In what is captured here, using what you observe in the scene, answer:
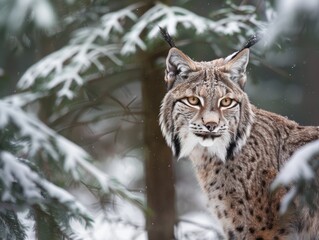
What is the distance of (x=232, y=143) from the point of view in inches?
195

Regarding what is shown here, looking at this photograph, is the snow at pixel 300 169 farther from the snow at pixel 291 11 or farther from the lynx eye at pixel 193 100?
the lynx eye at pixel 193 100

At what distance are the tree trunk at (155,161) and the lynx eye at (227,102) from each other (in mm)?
1900

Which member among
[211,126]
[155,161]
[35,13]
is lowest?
[155,161]

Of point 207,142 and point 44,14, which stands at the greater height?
point 44,14

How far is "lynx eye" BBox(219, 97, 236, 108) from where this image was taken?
15.5 feet

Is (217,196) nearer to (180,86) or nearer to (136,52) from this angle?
(180,86)

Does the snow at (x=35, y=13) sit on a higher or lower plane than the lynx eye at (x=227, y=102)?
higher

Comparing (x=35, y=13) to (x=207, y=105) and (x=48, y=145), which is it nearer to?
(x=48, y=145)

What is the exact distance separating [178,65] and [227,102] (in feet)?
1.28

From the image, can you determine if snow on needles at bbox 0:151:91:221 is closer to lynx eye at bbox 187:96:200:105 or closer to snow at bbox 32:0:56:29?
snow at bbox 32:0:56:29

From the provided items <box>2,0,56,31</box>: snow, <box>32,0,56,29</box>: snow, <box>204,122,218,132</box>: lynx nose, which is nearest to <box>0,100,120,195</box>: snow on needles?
<box>2,0,56,31</box>: snow

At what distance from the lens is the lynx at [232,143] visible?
15.6 ft

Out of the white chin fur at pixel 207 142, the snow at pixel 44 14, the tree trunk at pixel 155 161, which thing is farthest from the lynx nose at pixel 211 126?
the tree trunk at pixel 155 161

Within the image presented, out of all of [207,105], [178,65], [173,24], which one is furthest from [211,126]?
[173,24]
